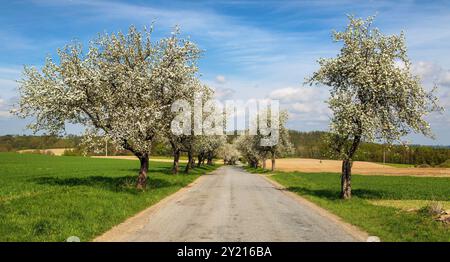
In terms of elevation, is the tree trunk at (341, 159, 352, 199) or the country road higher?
the tree trunk at (341, 159, 352, 199)

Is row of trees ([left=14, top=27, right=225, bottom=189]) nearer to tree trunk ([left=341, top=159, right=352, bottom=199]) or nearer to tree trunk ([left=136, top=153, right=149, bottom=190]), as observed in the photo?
tree trunk ([left=136, top=153, right=149, bottom=190])

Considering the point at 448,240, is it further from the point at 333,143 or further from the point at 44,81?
the point at 44,81

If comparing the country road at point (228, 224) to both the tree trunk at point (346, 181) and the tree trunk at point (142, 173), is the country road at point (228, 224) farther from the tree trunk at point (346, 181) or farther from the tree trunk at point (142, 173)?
the tree trunk at point (142, 173)

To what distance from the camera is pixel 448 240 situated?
15.6 metres

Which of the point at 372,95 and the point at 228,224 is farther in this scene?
the point at 372,95

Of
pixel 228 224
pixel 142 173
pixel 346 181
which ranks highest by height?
pixel 142 173

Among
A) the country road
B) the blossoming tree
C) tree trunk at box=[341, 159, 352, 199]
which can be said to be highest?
the blossoming tree

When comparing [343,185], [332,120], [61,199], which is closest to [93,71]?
[61,199]

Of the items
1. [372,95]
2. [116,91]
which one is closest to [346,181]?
[372,95]

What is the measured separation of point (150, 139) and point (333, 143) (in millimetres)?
13917

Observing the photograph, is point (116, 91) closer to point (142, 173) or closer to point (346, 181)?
point (142, 173)

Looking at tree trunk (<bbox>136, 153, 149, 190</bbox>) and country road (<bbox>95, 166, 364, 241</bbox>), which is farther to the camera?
tree trunk (<bbox>136, 153, 149, 190</bbox>)

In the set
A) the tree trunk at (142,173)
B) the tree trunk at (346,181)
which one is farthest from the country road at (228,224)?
the tree trunk at (142,173)

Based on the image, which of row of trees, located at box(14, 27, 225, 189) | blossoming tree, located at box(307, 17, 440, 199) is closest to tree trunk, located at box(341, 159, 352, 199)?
blossoming tree, located at box(307, 17, 440, 199)
